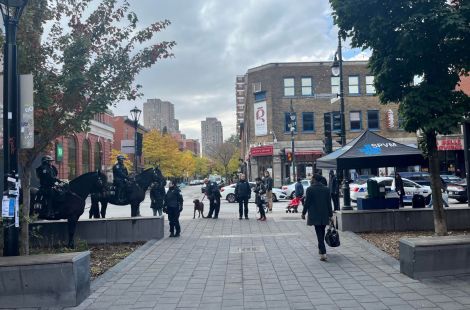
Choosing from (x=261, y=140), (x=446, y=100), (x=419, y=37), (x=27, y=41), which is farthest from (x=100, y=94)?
(x=261, y=140)

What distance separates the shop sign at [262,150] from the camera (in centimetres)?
4579

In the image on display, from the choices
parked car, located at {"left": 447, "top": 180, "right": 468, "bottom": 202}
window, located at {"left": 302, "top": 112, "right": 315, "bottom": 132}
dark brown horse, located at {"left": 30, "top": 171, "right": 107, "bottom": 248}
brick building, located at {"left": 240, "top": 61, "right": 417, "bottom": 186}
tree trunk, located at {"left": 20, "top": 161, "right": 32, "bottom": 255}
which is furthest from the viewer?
window, located at {"left": 302, "top": 112, "right": 315, "bottom": 132}

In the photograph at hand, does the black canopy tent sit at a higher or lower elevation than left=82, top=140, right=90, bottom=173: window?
lower

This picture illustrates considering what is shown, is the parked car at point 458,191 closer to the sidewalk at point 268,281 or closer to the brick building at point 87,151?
the sidewalk at point 268,281

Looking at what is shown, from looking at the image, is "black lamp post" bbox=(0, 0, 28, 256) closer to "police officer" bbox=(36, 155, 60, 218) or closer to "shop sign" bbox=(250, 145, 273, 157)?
"police officer" bbox=(36, 155, 60, 218)

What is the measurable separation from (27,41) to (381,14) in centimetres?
723

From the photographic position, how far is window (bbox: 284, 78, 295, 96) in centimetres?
4606

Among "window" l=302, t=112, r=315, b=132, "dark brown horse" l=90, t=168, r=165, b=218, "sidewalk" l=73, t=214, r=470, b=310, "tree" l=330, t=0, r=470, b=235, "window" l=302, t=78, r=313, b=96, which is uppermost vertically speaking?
"window" l=302, t=78, r=313, b=96

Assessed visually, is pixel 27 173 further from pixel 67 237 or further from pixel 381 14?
pixel 381 14

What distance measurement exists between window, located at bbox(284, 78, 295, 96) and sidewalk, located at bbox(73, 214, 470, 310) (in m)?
34.8

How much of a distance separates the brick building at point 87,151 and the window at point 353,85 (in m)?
22.8

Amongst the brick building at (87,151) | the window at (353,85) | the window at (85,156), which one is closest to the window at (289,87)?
the window at (353,85)

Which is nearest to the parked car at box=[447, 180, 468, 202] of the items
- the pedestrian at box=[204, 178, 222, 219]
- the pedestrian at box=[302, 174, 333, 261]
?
the pedestrian at box=[204, 178, 222, 219]

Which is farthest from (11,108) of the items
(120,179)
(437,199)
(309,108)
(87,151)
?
(87,151)
